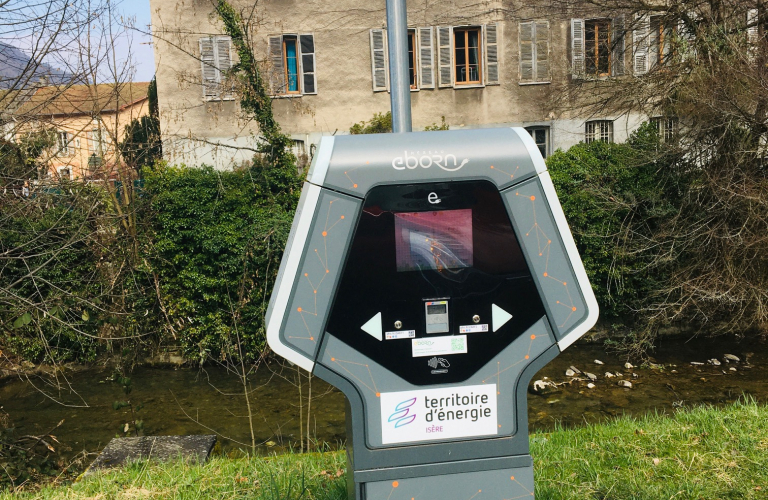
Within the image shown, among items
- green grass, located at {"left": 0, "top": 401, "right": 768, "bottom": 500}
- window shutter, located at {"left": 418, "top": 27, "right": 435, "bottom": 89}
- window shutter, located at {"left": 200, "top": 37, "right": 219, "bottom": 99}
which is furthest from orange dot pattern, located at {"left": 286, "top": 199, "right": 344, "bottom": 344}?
window shutter, located at {"left": 418, "top": 27, "right": 435, "bottom": 89}

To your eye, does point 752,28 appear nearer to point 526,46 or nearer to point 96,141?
point 526,46

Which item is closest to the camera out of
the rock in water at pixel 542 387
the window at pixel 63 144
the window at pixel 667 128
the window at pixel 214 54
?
the window at pixel 63 144

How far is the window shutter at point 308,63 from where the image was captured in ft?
58.4

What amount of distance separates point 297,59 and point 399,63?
609 inches

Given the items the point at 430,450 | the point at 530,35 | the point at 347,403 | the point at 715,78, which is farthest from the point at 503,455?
the point at 530,35

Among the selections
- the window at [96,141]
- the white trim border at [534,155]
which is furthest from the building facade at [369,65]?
the white trim border at [534,155]

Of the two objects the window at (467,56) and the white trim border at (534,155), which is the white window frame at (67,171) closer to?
the white trim border at (534,155)

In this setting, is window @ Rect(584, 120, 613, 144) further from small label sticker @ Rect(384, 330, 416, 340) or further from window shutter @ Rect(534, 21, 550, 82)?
small label sticker @ Rect(384, 330, 416, 340)

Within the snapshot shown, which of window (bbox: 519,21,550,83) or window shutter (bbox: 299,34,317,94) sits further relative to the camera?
window (bbox: 519,21,550,83)

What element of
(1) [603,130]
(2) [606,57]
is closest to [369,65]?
(1) [603,130]

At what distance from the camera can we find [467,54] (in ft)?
61.1

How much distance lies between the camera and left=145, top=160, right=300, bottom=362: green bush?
11711 mm

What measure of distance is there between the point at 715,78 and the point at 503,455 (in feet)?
30.0

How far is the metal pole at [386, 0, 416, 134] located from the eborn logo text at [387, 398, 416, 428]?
3.90 feet
